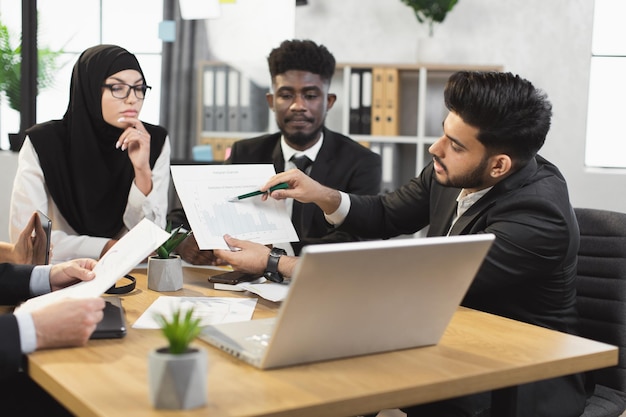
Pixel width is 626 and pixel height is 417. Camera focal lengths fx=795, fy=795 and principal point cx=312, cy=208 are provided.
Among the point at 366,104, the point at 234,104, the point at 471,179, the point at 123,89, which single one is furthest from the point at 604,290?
the point at 234,104

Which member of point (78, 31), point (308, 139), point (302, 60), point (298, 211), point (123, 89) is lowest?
point (298, 211)

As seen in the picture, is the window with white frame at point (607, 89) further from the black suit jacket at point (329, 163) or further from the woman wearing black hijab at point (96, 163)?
the woman wearing black hijab at point (96, 163)

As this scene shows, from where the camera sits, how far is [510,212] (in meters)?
1.93

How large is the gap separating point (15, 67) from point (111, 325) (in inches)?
141

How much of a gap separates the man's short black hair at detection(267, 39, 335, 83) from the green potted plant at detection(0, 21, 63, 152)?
2.06 metres

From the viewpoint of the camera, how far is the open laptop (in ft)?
3.98

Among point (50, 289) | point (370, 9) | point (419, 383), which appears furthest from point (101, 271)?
Result: point (370, 9)

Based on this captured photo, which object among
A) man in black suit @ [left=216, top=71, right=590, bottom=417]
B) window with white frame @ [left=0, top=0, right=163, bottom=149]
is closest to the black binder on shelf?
window with white frame @ [left=0, top=0, right=163, bottom=149]

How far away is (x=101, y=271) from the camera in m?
1.68

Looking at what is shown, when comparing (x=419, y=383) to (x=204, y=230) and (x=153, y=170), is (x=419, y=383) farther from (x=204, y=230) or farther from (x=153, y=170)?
(x=153, y=170)

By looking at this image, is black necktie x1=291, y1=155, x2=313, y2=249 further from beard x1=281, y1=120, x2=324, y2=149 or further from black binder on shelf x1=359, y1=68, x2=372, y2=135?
black binder on shelf x1=359, y1=68, x2=372, y2=135

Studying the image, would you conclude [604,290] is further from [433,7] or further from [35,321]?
[433,7]

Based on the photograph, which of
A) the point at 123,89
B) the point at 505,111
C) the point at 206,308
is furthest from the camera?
the point at 123,89

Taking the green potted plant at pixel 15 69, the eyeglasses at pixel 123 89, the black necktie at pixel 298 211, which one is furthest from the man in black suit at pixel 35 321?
the green potted plant at pixel 15 69
